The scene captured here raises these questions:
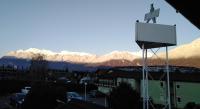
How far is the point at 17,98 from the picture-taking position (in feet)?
131

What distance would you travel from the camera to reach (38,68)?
351ft

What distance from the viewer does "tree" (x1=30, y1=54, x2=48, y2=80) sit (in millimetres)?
102500

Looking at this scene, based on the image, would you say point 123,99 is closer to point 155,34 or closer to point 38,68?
point 155,34

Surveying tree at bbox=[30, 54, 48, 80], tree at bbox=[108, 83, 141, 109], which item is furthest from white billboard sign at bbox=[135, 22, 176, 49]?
tree at bbox=[30, 54, 48, 80]

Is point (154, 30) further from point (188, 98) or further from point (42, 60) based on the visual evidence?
point (42, 60)

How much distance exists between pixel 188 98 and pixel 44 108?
3123cm

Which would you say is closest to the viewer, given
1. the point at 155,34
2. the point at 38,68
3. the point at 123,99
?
the point at 155,34

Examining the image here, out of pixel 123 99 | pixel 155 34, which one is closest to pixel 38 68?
Answer: pixel 123 99

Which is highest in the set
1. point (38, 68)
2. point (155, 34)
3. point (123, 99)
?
point (155, 34)

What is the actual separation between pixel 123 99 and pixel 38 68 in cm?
8802

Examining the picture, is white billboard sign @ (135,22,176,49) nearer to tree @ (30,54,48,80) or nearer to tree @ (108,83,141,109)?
tree @ (108,83,141,109)

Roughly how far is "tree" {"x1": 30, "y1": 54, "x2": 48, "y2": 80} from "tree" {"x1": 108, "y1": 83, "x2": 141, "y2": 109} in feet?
261

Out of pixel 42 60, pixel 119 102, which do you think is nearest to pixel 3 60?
pixel 42 60

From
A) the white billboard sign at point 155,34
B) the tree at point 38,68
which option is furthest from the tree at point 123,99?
the tree at point 38,68
